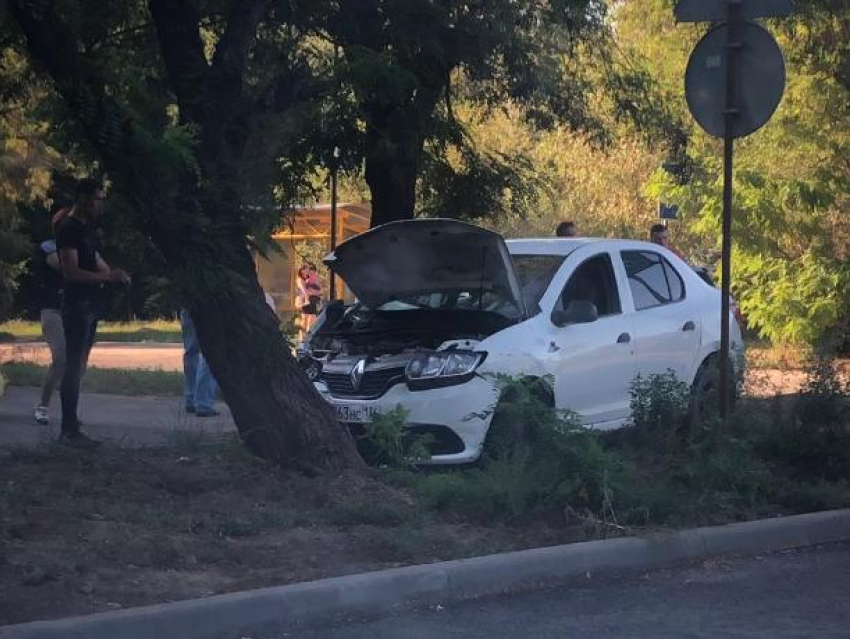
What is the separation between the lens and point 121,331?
99.4 feet

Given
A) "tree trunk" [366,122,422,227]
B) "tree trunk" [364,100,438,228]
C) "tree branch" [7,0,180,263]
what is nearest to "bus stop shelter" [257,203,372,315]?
"tree trunk" [366,122,422,227]

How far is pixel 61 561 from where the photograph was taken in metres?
6.14

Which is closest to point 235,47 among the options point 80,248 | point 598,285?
point 80,248

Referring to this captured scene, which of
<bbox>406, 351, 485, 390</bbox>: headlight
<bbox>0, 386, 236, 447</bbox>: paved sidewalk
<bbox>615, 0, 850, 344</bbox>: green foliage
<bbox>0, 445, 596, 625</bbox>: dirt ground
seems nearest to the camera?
<bbox>0, 445, 596, 625</bbox>: dirt ground

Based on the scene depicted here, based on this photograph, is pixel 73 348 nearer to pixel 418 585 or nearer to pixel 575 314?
pixel 575 314

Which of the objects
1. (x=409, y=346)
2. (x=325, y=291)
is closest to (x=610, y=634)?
(x=409, y=346)

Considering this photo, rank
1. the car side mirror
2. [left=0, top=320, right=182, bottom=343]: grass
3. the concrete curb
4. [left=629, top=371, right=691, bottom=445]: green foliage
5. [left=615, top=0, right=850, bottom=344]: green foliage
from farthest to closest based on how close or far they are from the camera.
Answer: [left=0, top=320, right=182, bottom=343]: grass
[left=615, top=0, right=850, bottom=344]: green foliage
the car side mirror
[left=629, top=371, right=691, bottom=445]: green foliage
the concrete curb

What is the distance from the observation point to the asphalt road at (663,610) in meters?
5.74

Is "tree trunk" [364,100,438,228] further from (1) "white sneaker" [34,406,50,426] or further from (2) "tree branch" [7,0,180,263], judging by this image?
(2) "tree branch" [7,0,180,263]

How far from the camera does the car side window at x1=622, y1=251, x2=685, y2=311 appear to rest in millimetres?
10406

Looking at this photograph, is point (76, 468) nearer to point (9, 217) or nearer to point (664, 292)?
point (664, 292)

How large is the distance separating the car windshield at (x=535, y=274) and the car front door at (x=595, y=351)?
0.14 metres

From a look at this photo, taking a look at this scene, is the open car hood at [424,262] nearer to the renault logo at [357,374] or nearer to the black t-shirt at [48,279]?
the renault logo at [357,374]

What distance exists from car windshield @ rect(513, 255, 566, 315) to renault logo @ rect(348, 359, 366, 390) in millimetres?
1282
